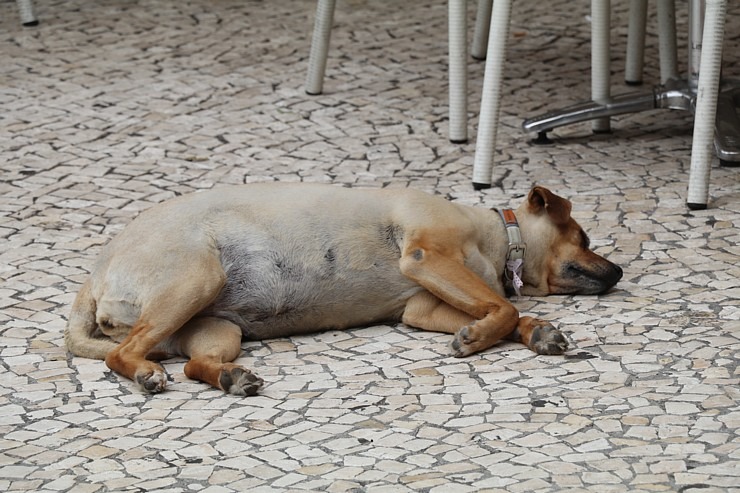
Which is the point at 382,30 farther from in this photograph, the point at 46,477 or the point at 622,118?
the point at 46,477

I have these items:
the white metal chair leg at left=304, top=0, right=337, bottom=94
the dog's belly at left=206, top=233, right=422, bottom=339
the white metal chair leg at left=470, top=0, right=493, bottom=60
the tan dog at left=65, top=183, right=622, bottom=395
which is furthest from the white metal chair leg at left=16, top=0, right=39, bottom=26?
the dog's belly at left=206, top=233, right=422, bottom=339

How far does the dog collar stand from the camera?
4543 millimetres

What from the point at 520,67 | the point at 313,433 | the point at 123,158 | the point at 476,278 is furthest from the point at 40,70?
the point at 313,433

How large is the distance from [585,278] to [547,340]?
56 cm

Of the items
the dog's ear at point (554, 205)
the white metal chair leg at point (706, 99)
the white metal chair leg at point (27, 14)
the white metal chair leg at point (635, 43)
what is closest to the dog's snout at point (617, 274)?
the dog's ear at point (554, 205)

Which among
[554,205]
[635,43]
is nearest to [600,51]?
[635,43]

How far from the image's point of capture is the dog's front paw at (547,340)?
4.07 metres

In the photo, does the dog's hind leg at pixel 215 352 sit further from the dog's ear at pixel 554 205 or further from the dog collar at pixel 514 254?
the dog's ear at pixel 554 205

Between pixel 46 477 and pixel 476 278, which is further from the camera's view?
pixel 476 278

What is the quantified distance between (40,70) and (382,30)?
234cm

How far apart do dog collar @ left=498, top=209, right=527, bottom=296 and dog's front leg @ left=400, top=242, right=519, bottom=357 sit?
264 mm

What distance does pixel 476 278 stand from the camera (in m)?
4.27

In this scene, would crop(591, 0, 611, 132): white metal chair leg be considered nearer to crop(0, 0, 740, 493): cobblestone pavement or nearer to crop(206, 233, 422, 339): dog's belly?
crop(0, 0, 740, 493): cobblestone pavement

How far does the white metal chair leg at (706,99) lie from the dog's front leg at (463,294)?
4.72 ft
